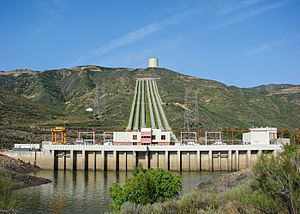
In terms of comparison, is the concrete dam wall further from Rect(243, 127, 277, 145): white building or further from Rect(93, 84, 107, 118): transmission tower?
Rect(93, 84, 107, 118): transmission tower

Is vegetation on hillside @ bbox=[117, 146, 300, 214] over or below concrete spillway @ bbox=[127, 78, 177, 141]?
below

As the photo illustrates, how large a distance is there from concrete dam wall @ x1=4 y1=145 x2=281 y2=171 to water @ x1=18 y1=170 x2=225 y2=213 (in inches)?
132

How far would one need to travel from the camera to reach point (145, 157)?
72688 millimetres

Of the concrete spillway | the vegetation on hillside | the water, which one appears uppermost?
the concrete spillway

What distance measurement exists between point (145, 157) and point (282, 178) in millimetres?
55952

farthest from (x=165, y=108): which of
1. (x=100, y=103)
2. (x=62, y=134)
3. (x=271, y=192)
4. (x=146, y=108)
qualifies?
(x=271, y=192)

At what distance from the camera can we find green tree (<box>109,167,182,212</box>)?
3216cm

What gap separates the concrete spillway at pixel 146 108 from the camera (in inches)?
4309

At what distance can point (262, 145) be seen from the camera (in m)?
73.9

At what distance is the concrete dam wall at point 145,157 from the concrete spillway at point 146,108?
1616 cm

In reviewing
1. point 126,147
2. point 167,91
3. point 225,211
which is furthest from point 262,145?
point 167,91

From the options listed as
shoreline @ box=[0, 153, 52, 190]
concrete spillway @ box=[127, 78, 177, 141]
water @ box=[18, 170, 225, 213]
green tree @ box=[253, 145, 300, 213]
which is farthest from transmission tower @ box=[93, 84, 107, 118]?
green tree @ box=[253, 145, 300, 213]

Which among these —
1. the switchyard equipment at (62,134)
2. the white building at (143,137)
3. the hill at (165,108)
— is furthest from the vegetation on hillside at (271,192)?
the hill at (165,108)

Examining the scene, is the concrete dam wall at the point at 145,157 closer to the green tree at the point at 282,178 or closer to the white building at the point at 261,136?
the white building at the point at 261,136
